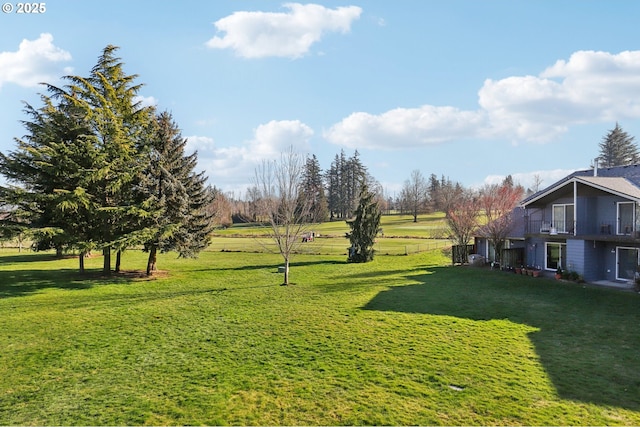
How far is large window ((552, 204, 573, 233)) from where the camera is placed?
23016 millimetres

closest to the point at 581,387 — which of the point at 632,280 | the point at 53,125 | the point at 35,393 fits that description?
the point at 35,393

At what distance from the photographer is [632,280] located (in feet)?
64.7

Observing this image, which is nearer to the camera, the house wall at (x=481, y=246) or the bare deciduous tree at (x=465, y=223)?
the bare deciduous tree at (x=465, y=223)

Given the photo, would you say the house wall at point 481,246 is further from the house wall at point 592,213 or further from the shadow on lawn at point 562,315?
the house wall at point 592,213

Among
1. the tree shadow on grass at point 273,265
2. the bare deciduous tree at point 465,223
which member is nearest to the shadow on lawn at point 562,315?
the bare deciduous tree at point 465,223

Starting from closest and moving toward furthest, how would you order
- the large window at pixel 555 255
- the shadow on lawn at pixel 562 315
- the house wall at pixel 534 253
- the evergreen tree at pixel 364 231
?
the shadow on lawn at pixel 562 315 < the large window at pixel 555 255 < the house wall at pixel 534 253 < the evergreen tree at pixel 364 231

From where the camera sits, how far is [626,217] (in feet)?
66.8

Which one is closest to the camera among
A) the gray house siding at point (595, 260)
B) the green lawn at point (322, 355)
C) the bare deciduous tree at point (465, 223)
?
the green lawn at point (322, 355)

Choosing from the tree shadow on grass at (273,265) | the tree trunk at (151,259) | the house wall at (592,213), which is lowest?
the tree shadow on grass at (273,265)

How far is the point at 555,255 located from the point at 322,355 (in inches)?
782

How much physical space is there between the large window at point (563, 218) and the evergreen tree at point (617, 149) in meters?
63.1

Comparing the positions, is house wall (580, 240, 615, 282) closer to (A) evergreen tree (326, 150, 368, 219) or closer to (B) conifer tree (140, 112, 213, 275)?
(B) conifer tree (140, 112, 213, 275)

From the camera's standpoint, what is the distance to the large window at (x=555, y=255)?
2338 cm

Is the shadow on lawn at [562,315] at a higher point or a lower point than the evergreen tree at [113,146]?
lower
